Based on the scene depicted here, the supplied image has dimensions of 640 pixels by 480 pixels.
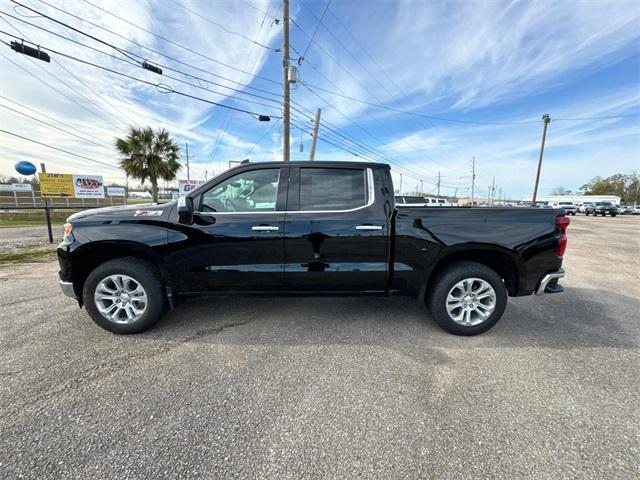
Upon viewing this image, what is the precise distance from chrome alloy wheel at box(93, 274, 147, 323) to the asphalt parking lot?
240 mm

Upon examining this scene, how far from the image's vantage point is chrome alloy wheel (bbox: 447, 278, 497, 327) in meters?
3.01

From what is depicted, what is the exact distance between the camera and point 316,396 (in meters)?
2.11

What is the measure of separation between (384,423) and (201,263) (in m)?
2.20

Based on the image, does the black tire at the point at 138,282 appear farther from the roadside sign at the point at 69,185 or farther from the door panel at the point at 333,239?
the roadside sign at the point at 69,185

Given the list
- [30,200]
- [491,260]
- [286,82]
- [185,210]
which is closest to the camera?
[185,210]

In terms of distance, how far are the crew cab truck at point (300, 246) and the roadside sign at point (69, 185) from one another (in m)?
14.2

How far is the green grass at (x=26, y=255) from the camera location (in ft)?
19.7

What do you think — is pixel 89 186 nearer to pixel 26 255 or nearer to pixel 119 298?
pixel 26 255

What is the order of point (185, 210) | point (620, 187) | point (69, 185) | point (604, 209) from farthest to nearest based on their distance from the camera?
point (620, 187)
point (604, 209)
point (69, 185)
point (185, 210)

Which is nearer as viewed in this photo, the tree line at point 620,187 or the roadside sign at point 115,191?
the roadside sign at point 115,191

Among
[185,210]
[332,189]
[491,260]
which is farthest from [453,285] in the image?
[185,210]

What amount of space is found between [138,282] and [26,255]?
20.0 ft

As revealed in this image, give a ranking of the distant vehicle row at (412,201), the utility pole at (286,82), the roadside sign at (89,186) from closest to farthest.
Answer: the distant vehicle row at (412,201) → the utility pole at (286,82) → the roadside sign at (89,186)

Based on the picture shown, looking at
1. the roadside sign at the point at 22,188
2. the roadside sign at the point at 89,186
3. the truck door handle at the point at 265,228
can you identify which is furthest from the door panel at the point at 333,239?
the roadside sign at the point at 22,188
